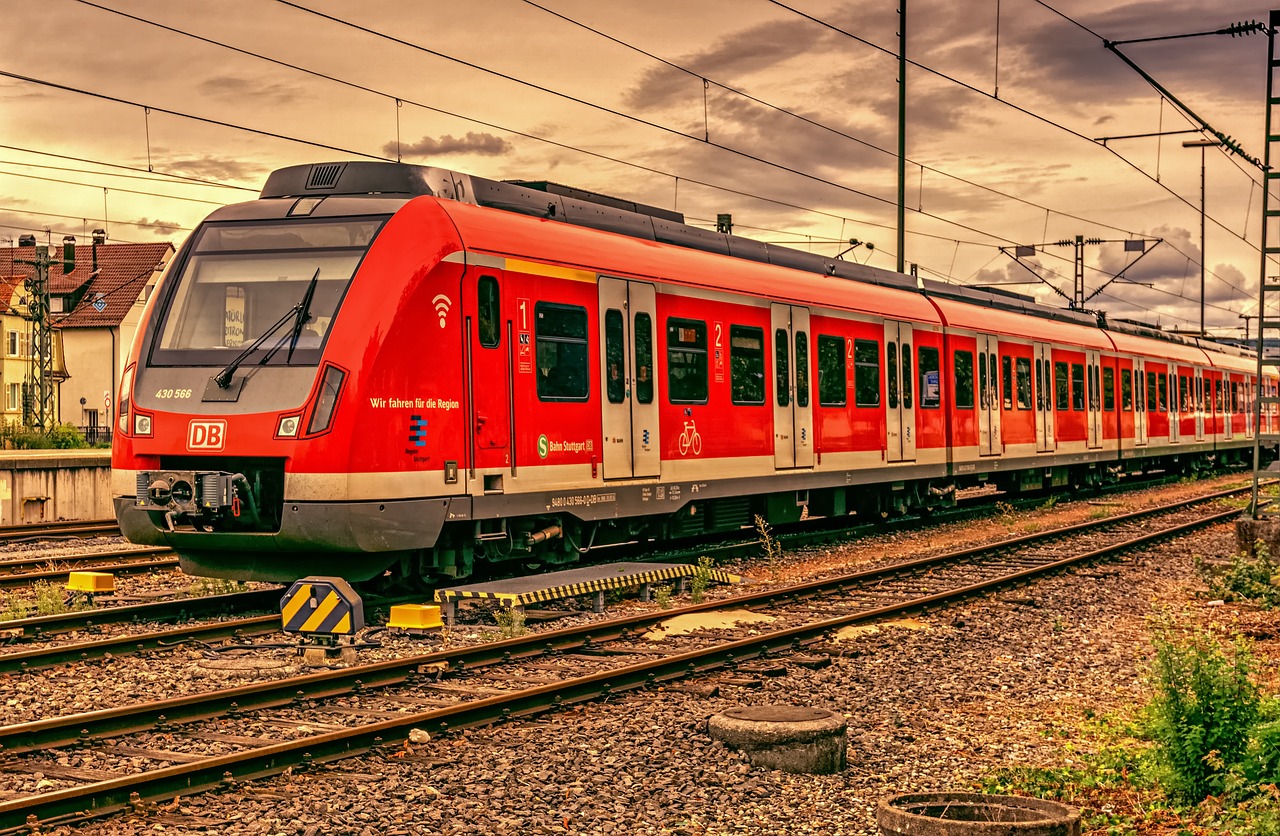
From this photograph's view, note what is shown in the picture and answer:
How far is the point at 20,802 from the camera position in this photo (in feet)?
19.9

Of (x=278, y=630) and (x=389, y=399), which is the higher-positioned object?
(x=389, y=399)

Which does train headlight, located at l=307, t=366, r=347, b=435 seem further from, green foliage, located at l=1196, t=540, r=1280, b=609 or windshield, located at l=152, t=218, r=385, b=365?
green foliage, located at l=1196, t=540, r=1280, b=609

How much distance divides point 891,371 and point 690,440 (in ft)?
19.8

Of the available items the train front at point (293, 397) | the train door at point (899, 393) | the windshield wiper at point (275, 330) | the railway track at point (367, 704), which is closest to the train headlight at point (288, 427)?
the train front at point (293, 397)

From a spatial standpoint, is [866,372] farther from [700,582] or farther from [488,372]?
[488,372]

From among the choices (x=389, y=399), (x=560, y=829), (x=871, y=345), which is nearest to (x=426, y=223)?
(x=389, y=399)

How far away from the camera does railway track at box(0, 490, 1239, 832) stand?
686cm

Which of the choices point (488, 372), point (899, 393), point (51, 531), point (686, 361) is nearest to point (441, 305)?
point (488, 372)

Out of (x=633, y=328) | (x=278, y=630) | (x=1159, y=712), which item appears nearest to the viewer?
(x=1159, y=712)

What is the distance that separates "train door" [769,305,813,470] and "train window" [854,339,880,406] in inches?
61.9

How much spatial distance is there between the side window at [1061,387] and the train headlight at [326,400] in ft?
63.0

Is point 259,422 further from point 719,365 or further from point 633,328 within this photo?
point 719,365

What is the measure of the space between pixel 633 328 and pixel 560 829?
339 inches

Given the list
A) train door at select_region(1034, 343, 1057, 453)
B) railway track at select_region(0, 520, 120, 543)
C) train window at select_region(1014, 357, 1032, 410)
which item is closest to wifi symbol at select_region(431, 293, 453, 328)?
railway track at select_region(0, 520, 120, 543)
